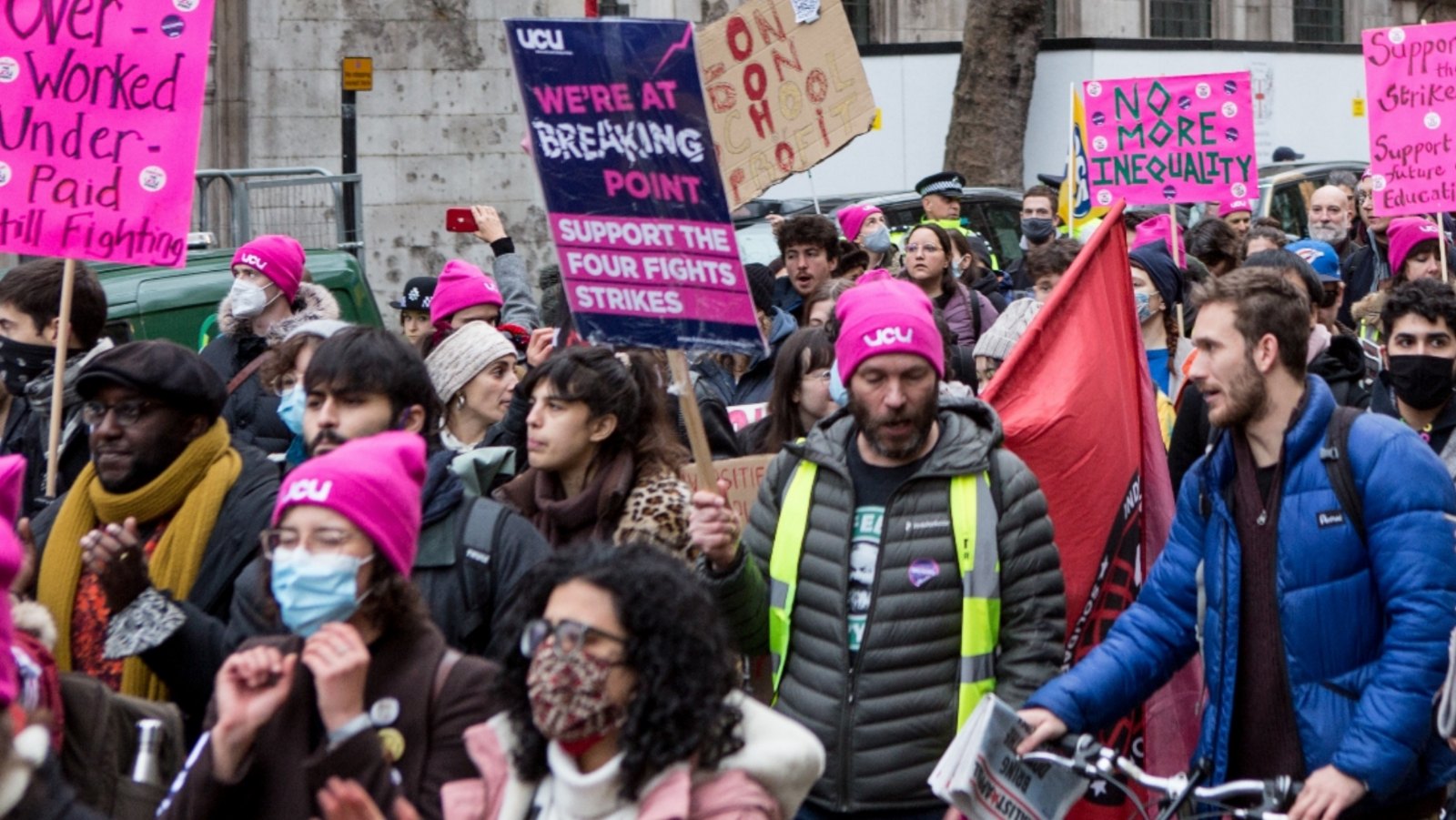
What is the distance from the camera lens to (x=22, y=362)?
21.4 feet

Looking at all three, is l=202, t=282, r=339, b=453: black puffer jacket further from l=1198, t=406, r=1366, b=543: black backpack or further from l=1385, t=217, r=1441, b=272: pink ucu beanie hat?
l=1385, t=217, r=1441, b=272: pink ucu beanie hat

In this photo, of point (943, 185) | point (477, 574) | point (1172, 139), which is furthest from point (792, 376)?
point (943, 185)

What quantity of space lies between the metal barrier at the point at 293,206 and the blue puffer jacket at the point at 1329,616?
7.42 meters

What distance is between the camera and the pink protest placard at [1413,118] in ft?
33.5

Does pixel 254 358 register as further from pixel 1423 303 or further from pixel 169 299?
pixel 1423 303

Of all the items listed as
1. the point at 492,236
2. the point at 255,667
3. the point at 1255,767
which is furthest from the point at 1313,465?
the point at 492,236

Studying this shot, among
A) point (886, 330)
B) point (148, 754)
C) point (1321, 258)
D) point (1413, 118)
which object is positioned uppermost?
point (1413, 118)

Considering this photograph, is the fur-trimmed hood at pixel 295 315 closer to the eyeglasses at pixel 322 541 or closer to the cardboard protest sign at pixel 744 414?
the cardboard protest sign at pixel 744 414

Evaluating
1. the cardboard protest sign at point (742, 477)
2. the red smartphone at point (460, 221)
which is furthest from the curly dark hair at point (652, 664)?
the red smartphone at point (460, 221)

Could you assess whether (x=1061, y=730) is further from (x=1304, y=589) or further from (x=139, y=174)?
(x=139, y=174)

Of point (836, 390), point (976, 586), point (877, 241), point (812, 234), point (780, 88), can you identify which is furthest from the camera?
point (877, 241)

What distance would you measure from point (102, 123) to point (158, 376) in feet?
5.70

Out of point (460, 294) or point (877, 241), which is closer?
point (460, 294)

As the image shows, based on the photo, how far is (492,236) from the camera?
9188 mm
